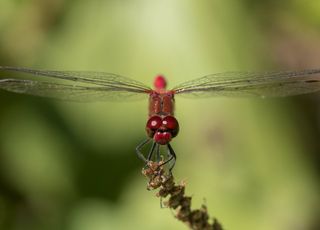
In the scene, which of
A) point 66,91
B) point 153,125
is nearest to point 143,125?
point 66,91

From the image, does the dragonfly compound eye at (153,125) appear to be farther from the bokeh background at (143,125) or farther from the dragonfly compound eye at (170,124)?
the bokeh background at (143,125)

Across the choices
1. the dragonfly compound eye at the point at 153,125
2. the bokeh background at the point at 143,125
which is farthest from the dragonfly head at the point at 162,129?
the bokeh background at the point at 143,125

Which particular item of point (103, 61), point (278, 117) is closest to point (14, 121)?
point (103, 61)

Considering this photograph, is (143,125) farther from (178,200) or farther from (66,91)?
(178,200)

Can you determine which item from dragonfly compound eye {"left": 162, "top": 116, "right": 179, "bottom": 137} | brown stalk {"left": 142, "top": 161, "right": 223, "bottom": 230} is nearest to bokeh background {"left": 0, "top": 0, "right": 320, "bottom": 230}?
dragonfly compound eye {"left": 162, "top": 116, "right": 179, "bottom": 137}

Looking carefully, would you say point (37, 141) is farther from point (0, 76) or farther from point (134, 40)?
point (134, 40)

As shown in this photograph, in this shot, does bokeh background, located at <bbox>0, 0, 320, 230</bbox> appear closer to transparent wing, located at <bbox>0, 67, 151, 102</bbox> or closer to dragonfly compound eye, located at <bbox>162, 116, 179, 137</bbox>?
transparent wing, located at <bbox>0, 67, 151, 102</bbox>
